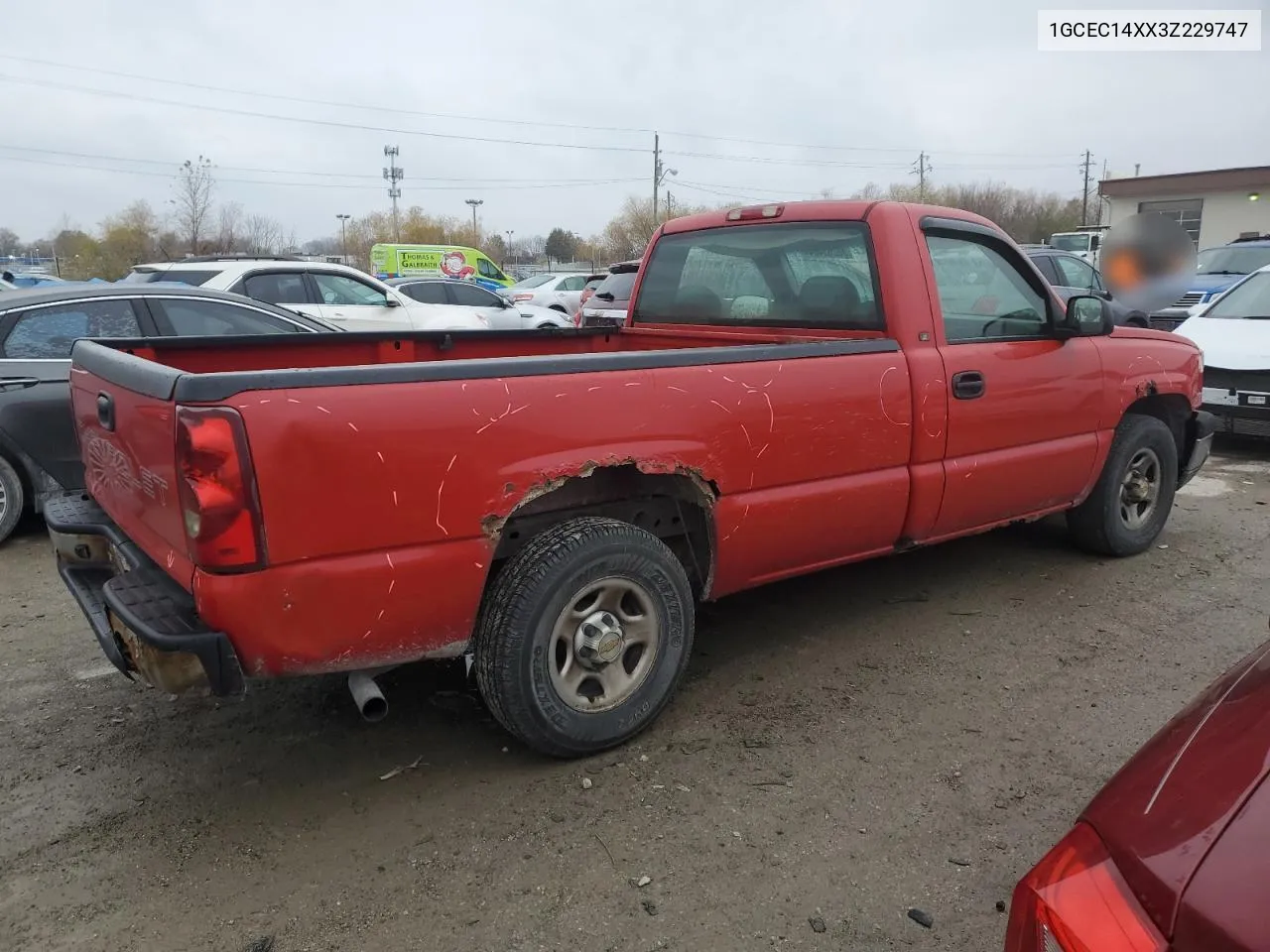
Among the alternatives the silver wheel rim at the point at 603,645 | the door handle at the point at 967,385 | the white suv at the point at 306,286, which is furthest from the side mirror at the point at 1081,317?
the white suv at the point at 306,286

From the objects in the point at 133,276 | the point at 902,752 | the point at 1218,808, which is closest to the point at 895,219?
the point at 902,752

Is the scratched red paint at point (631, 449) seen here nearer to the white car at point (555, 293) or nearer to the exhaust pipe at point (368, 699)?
the exhaust pipe at point (368, 699)

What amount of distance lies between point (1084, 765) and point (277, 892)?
101 inches

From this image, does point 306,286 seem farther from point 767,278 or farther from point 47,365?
point 767,278

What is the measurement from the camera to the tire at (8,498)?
5418mm

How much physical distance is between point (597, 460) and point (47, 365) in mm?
4285

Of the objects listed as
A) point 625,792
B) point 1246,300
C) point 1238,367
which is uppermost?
point 1246,300

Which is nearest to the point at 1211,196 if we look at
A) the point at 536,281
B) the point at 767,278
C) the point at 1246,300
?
the point at 536,281

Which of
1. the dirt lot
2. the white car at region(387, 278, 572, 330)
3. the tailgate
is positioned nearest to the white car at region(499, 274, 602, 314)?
the white car at region(387, 278, 572, 330)

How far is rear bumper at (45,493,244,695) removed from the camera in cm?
237

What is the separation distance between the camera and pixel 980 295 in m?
4.25

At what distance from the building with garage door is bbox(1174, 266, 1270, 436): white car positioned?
23.3 m

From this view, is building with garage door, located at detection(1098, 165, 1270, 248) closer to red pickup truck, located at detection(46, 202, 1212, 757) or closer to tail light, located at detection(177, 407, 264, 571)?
red pickup truck, located at detection(46, 202, 1212, 757)

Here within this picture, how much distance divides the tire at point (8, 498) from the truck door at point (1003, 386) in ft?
17.2
